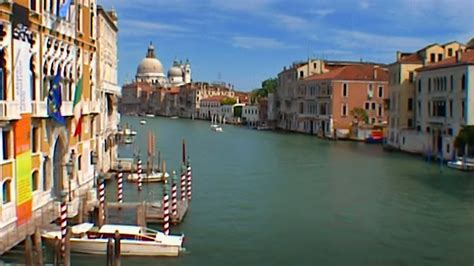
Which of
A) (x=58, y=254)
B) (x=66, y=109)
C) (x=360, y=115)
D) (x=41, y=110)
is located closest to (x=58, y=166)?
(x=66, y=109)

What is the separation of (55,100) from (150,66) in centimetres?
7823

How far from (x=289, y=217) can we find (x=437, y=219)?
2.43 m

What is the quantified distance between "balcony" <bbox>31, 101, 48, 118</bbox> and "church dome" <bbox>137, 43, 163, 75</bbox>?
78.0m

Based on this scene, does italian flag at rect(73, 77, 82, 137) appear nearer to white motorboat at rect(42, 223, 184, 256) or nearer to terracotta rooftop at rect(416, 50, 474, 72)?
white motorboat at rect(42, 223, 184, 256)

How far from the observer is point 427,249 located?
346 inches

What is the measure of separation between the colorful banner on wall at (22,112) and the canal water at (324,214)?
0.99m

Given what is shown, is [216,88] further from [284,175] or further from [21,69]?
[21,69]

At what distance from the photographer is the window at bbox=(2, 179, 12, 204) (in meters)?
7.60

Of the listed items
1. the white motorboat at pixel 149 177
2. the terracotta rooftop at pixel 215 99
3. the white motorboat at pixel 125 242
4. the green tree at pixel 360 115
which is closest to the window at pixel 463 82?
the white motorboat at pixel 149 177

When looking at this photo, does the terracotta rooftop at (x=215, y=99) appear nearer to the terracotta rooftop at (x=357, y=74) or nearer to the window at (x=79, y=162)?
the terracotta rooftop at (x=357, y=74)

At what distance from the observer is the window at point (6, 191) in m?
7.60

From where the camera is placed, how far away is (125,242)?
8062 mm

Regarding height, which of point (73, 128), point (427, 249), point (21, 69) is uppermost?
point (21, 69)

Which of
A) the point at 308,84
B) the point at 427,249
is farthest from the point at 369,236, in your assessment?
the point at 308,84
